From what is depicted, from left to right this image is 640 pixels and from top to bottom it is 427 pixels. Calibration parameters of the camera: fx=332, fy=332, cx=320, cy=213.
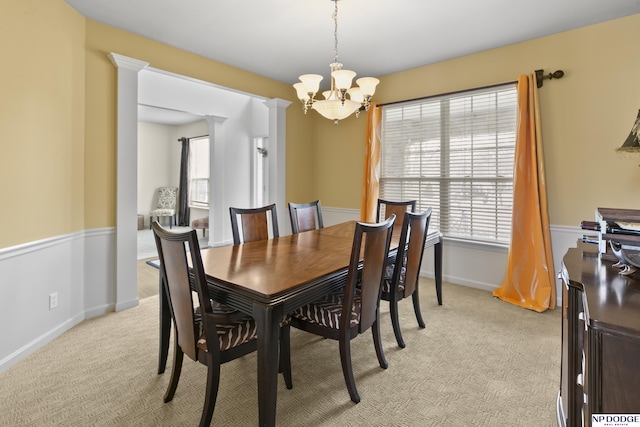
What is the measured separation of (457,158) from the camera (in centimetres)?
386

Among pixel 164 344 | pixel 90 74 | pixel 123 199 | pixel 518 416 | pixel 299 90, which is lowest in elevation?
pixel 518 416

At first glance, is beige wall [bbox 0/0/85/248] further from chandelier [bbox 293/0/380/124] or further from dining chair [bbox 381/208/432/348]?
dining chair [bbox 381/208/432/348]

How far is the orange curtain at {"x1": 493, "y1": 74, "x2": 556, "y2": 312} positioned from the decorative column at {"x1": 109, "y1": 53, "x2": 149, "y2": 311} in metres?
3.72

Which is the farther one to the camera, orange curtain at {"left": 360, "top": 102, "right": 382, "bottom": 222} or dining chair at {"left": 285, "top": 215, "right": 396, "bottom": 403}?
orange curtain at {"left": 360, "top": 102, "right": 382, "bottom": 222}

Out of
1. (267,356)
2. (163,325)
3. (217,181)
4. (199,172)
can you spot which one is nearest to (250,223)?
(163,325)

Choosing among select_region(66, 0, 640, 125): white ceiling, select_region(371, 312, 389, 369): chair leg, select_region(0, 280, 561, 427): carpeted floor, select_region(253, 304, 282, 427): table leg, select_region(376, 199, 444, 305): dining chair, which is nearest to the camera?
select_region(253, 304, 282, 427): table leg

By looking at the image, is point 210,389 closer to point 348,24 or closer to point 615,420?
point 615,420

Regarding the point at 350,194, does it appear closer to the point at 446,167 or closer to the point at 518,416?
the point at 446,167

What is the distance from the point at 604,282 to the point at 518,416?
1003 millimetres

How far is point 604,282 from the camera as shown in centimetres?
114

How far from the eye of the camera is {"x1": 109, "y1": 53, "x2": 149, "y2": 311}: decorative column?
3055 millimetres

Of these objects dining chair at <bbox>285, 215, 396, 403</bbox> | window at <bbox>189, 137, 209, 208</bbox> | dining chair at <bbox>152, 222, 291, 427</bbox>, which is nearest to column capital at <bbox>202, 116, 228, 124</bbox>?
window at <bbox>189, 137, 209, 208</bbox>

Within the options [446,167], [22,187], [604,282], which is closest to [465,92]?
[446,167]

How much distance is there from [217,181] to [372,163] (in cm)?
296
